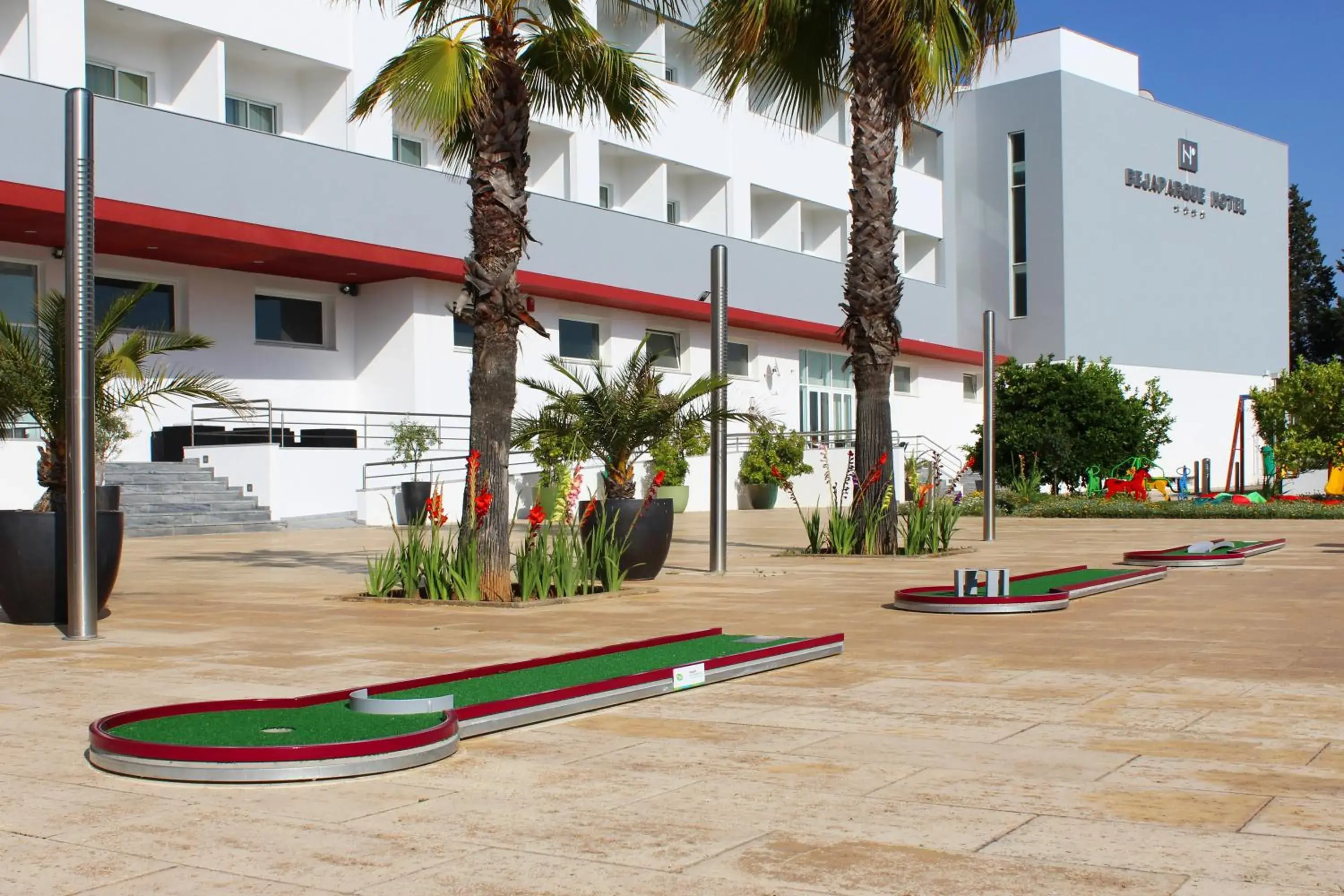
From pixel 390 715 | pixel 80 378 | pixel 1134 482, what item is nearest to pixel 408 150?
pixel 1134 482

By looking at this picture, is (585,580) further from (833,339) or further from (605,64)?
(833,339)

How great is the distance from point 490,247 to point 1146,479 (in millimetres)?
25556

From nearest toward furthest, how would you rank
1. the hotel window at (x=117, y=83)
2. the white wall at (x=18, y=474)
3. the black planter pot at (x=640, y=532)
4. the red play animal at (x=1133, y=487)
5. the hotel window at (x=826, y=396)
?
the black planter pot at (x=640, y=532)
the white wall at (x=18, y=474)
the hotel window at (x=117, y=83)
the red play animal at (x=1133, y=487)
the hotel window at (x=826, y=396)

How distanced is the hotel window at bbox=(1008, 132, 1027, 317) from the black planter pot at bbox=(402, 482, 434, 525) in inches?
1069

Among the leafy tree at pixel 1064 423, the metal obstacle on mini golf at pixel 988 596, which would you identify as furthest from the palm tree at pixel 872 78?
the leafy tree at pixel 1064 423

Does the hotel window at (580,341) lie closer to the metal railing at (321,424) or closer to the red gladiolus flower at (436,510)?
the metal railing at (321,424)

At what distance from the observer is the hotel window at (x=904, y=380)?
44.4 metres

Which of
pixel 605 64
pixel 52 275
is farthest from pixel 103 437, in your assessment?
pixel 52 275

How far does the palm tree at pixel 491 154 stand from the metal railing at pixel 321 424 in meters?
13.4

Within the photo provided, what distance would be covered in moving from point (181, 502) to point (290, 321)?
5.78m

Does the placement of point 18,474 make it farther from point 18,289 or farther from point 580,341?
point 580,341

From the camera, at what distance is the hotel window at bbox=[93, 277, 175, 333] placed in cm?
2519

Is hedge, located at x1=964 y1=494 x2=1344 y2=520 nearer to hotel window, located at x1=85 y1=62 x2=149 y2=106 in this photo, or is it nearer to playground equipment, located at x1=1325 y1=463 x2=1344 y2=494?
playground equipment, located at x1=1325 y1=463 x2=1344 y2=494

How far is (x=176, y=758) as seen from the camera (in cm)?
511
